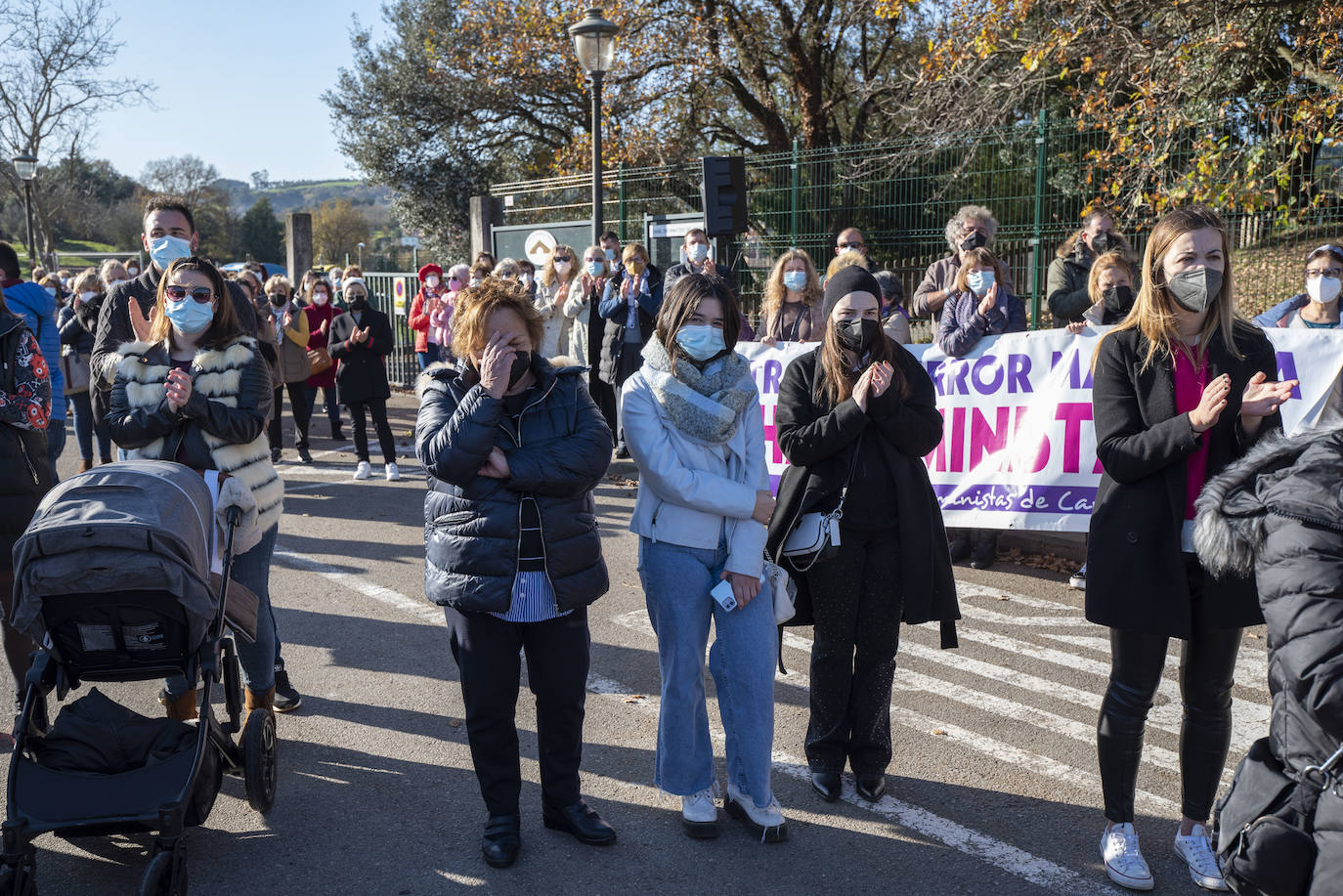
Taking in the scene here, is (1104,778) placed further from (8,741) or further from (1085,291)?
(1085,291)

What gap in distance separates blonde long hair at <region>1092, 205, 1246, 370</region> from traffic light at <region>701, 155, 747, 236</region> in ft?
23.5

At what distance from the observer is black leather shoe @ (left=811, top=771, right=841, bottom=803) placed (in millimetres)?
4195

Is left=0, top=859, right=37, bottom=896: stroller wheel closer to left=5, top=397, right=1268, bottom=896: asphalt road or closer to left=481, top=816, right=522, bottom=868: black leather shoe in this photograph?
left=5, top=397, right=1268, bottom=896: asphalt road

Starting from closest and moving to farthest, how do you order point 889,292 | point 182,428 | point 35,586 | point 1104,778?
point 35,586, point 1104,778, point 182,428, point 889,292

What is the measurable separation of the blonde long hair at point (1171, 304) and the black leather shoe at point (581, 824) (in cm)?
237

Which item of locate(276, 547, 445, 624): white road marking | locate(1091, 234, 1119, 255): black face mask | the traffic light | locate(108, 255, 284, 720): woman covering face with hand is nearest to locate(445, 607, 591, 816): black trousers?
locate(108, 255, 284, 720): woman covering face with hand

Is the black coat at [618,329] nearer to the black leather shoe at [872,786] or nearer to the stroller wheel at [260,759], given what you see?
the black leather shoe at [872,786]

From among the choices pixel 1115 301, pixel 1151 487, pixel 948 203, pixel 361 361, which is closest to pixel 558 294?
pixel 361 361

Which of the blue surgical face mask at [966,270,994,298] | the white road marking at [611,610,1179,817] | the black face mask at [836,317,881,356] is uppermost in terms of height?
the blue surgical face mask at [966,270,994,298]

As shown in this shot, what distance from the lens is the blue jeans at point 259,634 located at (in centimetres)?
461

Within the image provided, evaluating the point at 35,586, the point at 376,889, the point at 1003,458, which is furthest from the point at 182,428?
the point at 1003,458

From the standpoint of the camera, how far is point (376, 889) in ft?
11.9

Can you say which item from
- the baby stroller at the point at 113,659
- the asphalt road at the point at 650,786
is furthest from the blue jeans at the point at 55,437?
the baby stroller at the point at 113,659

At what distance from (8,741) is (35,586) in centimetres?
168
